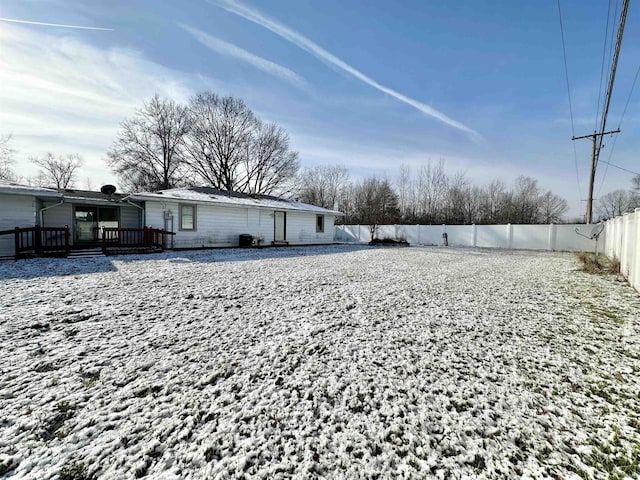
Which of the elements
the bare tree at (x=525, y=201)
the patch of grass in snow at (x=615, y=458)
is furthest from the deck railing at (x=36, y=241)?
the bare tree at (x=525, y=201)

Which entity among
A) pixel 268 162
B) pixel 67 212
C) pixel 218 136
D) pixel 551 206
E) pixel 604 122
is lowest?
pixel 67 212

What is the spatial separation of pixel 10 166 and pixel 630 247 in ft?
127

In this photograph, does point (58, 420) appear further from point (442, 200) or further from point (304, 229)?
point (442, 200)

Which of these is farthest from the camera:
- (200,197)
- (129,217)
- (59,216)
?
(200,197)

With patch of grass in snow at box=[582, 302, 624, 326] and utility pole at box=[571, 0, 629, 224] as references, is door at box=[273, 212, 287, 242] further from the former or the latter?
utility pole at box=[571, 0, 629, 224]

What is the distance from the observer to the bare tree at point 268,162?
2606 centimetres

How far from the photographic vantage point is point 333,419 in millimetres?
1756

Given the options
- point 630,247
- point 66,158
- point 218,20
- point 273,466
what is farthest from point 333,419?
point 66,158

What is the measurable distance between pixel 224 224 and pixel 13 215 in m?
7.04

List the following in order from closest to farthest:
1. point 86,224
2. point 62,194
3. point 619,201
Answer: point 62,194
point 86,224
point 619,201

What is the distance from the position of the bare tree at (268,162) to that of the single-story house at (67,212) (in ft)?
51.3

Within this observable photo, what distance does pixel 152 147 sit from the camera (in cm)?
2331

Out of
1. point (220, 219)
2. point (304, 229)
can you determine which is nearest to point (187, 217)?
point (220, 219)

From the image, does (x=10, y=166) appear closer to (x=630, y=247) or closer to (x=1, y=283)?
(x=1, y=283)
